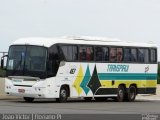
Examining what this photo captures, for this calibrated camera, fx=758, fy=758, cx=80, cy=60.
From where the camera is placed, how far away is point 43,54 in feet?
116

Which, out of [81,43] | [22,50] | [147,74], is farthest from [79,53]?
[147,74]

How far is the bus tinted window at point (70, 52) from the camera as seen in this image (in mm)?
36466

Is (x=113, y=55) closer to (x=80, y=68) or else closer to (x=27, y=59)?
(x=80, y=68)

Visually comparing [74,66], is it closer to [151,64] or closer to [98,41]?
[98,41]

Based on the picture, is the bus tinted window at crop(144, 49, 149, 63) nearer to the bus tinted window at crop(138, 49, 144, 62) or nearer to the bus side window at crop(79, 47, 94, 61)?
the bus tinted window at crop(138, 49, 144, 62)

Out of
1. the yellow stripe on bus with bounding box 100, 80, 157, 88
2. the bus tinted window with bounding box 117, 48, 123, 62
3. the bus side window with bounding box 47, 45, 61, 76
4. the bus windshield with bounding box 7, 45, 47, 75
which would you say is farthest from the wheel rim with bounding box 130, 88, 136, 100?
the bus windshield with bounding box 7, 45, 47, 75

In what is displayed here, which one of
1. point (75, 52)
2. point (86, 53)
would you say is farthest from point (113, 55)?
point (75, 52)

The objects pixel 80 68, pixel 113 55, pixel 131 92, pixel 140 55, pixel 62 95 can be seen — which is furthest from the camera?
pixel 140 55

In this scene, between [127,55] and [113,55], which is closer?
[113,55]

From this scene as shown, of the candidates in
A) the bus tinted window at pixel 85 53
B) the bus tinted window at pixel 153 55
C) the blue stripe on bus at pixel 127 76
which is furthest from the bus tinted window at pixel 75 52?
the bus tinted window at pixel 153 55

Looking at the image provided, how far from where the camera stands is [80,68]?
123ft

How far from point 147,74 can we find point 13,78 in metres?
9.40

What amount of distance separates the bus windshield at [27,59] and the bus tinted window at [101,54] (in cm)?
402

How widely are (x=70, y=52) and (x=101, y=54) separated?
2540mm
